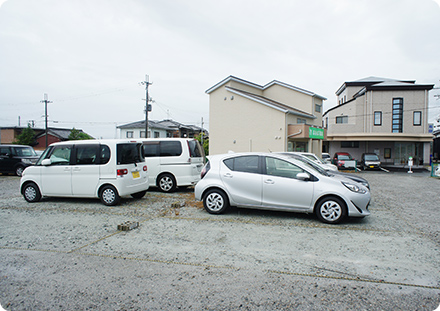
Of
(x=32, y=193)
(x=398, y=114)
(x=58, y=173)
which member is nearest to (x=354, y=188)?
(x=58, y=173)

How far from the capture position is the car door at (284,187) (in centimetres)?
569

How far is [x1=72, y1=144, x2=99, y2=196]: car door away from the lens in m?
7.05

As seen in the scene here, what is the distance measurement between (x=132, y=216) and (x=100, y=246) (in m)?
1.83

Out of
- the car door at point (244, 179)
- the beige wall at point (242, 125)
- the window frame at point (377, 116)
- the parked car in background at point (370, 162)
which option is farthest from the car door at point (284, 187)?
the window frame at point (377, 116)

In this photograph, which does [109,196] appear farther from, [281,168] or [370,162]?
[370,162]

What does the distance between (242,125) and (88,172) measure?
15.9 meters

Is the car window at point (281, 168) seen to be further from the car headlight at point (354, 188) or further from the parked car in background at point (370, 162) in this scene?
the parked car in background at point (370, 162)

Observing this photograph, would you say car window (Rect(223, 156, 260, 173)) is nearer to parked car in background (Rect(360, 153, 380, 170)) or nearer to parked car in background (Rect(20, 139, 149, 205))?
parked car in background (Rect(20, 139, 149, 205))

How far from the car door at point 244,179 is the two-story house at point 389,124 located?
26747 millimetres

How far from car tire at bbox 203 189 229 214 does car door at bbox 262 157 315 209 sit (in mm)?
877

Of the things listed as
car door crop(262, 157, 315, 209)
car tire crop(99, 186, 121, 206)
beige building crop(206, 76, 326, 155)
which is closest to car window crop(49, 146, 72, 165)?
car tire crop(99, 186, 121, 206)

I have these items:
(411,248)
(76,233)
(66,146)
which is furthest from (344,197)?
(66,146)

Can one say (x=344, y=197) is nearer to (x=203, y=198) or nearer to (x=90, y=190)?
(x=203, y=198)

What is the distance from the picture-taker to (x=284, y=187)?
5.79 m
